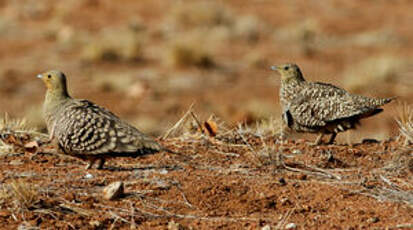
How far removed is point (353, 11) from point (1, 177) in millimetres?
26473

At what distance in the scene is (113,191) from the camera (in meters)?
5.35

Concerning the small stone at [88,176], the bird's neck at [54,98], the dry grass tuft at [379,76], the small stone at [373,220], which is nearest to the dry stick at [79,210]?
the small stone at [88,176]

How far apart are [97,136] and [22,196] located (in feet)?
3.51

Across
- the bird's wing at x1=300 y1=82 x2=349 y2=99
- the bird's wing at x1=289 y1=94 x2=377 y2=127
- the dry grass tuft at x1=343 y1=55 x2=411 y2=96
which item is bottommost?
the dry grass tuft at x1=343 y1=55 x2=411 y2=96

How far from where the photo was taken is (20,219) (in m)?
5.05

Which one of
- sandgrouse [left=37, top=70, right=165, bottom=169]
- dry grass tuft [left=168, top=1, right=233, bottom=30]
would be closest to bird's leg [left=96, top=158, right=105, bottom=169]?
sandgrouse [left=37, top=70, right=165, bottom=169]

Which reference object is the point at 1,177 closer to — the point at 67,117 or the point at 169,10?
the point at 67,117

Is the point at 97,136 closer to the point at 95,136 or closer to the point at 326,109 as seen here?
the point at 95,136

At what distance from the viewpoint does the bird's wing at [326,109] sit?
24.6 feet

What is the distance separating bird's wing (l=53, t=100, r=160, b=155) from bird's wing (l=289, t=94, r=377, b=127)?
234cm

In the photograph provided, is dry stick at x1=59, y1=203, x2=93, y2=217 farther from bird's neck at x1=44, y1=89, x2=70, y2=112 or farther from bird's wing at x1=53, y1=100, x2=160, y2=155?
bird's neck at x1=44, y1=89, x2=70, y2=112

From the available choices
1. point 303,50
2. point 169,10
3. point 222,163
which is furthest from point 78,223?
point 169,10

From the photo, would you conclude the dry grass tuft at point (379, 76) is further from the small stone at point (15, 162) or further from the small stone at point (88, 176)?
the small stone at point (88, 176)

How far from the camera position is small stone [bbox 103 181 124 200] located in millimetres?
5348
